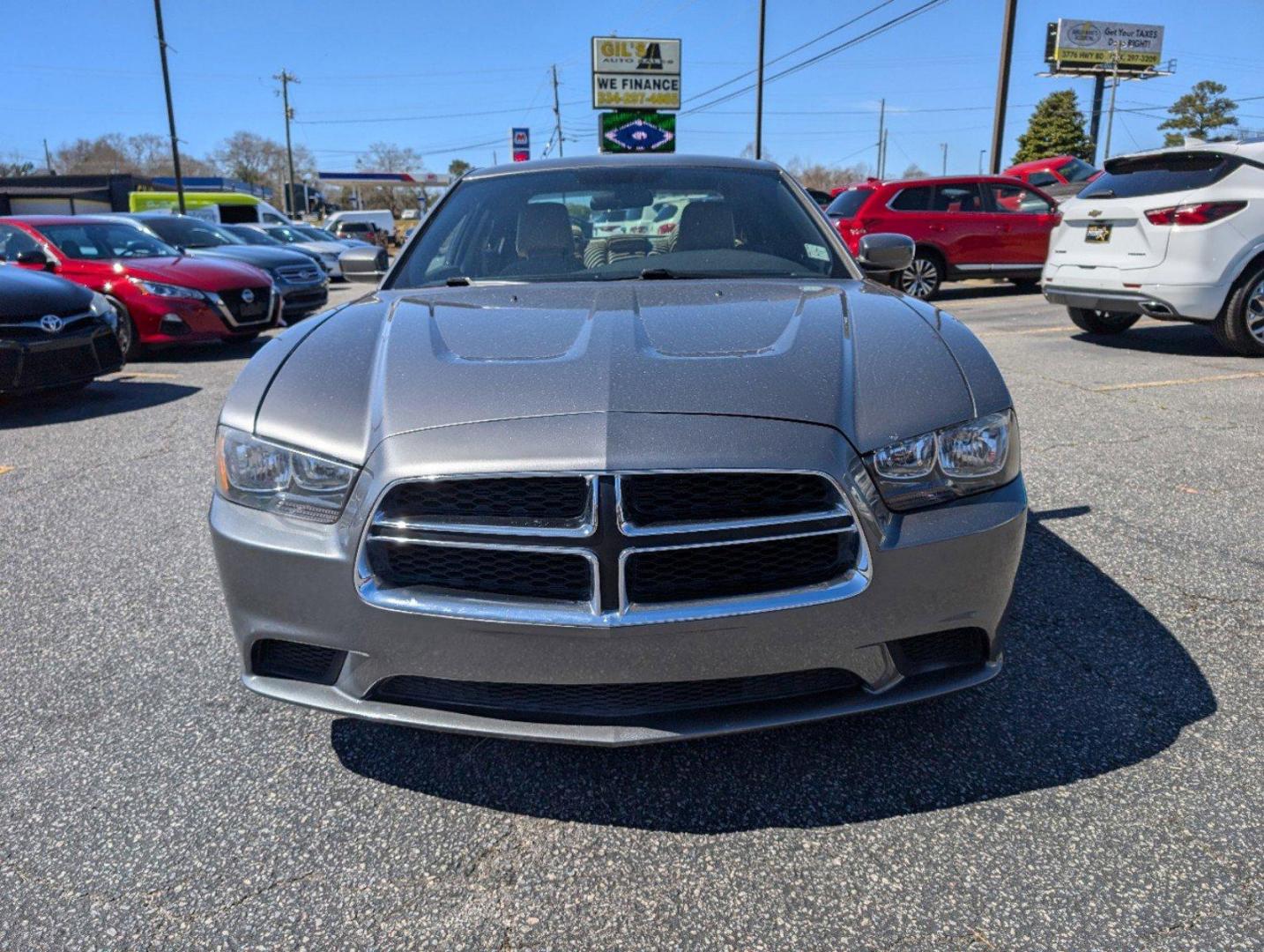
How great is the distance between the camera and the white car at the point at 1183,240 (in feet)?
23.7

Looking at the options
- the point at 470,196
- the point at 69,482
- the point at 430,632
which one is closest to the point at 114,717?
the point at 430,632

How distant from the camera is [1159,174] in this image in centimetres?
767

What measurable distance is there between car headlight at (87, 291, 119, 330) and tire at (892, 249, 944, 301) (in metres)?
9.64

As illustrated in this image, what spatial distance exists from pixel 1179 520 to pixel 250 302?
8.78 metres

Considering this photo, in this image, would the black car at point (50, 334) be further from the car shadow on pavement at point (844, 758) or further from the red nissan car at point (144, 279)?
the car shadow on pavement at point (844, 758)

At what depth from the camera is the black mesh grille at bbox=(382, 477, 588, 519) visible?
192 centimetres

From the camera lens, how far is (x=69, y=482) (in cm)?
509

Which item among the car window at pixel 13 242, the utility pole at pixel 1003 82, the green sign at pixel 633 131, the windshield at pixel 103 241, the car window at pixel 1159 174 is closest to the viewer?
the car window at pixel 1159 174

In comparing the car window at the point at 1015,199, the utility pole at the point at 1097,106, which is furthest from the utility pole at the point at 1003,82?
the utility pole at the point at 1097,106

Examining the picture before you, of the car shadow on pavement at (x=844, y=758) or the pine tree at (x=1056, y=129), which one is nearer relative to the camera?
the car shadow on pavement at (x=844, y=758)

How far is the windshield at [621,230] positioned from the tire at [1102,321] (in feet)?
22.4

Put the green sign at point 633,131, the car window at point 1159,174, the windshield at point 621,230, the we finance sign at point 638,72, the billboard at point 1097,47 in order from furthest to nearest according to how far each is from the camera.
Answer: the billboard at point 1097,47, the we finance sign at point 638,72, the green sign at point 633,131, the car window at point 1159,174, the windshield at point 621,230

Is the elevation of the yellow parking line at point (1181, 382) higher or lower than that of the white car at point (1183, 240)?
lower

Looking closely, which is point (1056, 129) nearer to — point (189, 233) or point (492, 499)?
point (189, 233)
